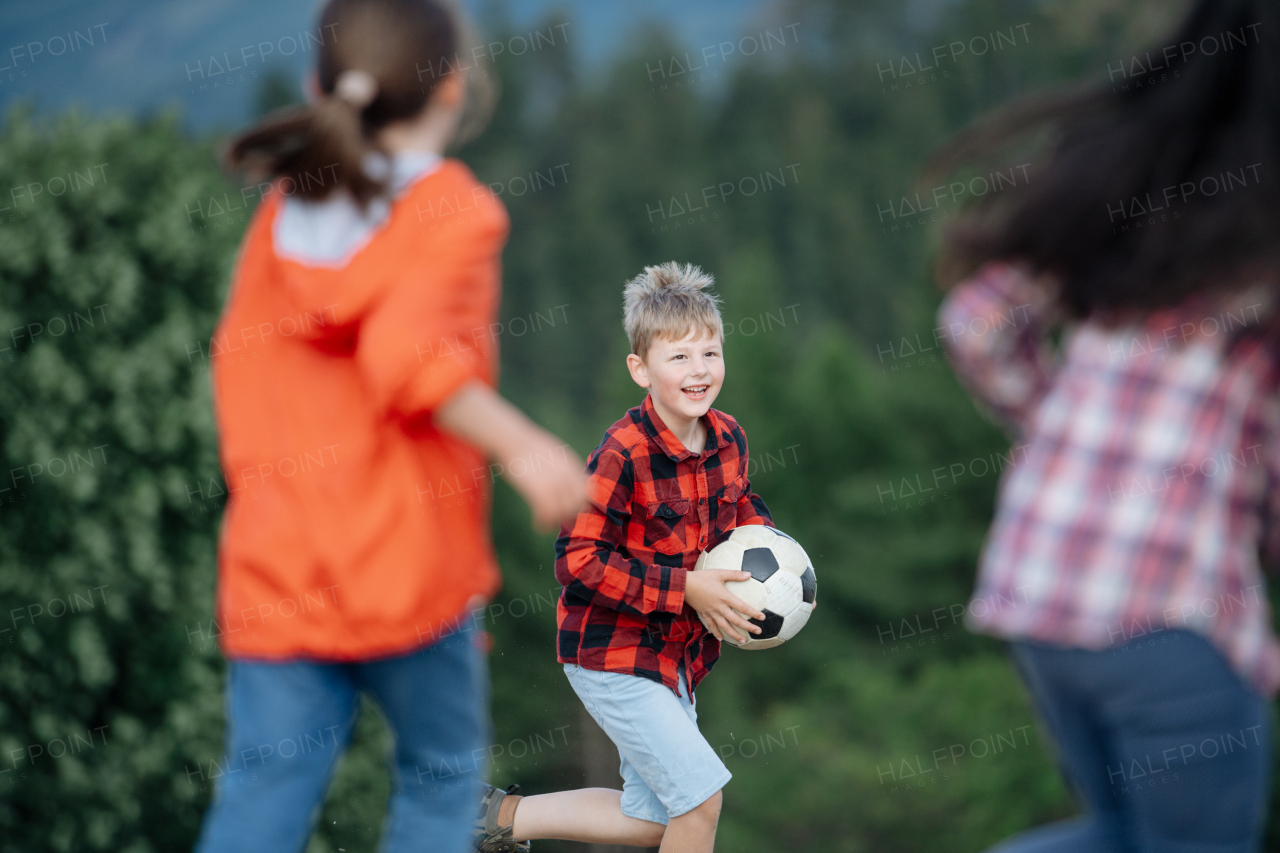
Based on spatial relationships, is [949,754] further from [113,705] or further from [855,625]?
[113,705]

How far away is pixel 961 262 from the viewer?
6.47ft

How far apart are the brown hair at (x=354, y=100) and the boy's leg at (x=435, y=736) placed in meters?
0.87

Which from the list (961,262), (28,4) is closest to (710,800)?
(961,262)

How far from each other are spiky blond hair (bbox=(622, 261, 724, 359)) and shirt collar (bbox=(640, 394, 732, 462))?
128mm

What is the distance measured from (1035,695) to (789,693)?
2429 cm

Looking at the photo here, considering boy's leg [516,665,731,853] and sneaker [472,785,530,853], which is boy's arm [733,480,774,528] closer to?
boy's leg [516,665,731,853]

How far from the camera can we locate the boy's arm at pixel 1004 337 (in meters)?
1.98

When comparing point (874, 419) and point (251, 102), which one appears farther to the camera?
point (251, 102)

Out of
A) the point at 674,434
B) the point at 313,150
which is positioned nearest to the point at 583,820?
the point at 674,434

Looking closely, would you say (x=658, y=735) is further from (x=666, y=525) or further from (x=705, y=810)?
(x=666, y=525)

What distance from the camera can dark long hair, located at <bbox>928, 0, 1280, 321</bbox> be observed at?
1784 mm

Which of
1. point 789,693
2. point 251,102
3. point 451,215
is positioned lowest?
point 789,693

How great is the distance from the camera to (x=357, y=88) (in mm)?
2115

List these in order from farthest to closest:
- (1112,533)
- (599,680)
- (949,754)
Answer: (949,754)
(599,680)
(1112,533)
